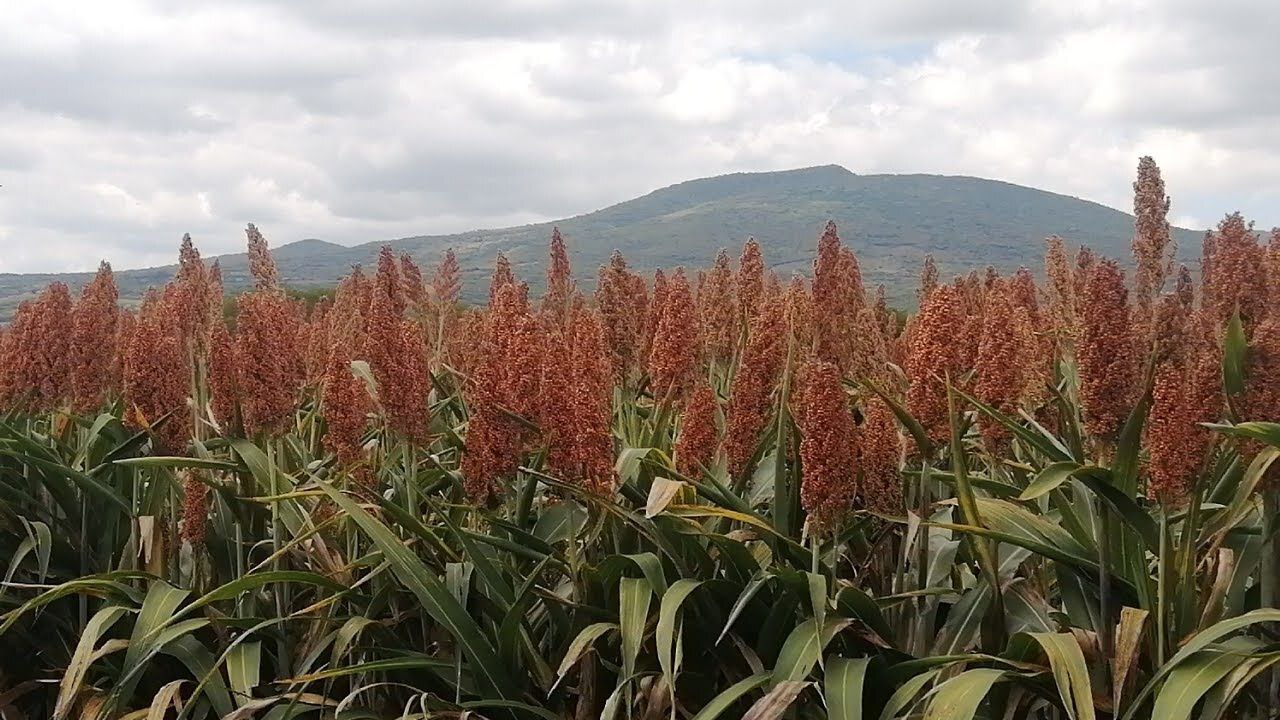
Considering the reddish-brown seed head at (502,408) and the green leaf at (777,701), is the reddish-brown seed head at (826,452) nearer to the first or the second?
the green leaf at (777,701)

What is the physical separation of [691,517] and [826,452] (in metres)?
0.86

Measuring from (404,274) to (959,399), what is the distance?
14.8 ft

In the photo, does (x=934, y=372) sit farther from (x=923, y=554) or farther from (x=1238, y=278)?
(x=1238, y=278)

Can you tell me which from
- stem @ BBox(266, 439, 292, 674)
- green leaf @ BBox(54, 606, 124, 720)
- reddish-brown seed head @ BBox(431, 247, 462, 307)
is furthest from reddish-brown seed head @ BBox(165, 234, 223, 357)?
reddish-brown seed head @ BBox(431, 247, 462, 307)

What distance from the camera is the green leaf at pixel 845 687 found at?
3.17 m

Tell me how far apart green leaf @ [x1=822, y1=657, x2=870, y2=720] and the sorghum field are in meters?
0.02

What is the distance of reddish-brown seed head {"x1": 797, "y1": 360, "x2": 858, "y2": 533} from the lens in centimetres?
328

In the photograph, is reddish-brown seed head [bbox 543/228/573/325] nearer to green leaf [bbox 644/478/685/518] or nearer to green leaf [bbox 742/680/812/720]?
green leaf [bbox 644/478/685/518]

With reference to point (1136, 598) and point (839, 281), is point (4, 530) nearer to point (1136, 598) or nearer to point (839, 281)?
point (839, 281)

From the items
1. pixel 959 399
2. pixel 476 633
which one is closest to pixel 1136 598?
pixel 959 399

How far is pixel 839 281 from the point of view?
3.96 meters

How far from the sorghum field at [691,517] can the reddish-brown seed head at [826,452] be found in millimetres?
11

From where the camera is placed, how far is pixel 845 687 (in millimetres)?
3240

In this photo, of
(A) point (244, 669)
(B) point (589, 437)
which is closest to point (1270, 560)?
(B) point (589, 437)
